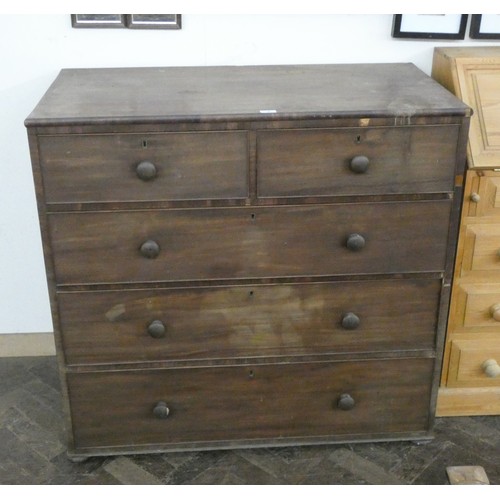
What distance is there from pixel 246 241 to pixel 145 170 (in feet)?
1.20

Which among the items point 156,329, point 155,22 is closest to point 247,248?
point 156,329

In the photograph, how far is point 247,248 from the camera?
2111 mm

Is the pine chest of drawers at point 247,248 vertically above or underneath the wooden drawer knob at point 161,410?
above

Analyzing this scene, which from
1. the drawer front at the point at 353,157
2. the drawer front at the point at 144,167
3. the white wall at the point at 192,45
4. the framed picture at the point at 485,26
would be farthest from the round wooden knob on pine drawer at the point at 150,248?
the framed picture at the point at 485,26

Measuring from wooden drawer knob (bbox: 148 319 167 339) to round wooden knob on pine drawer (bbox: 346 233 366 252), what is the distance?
0.62m

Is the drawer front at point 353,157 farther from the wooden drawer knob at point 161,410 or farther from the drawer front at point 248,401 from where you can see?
the wooden drawer knob at point 161,410

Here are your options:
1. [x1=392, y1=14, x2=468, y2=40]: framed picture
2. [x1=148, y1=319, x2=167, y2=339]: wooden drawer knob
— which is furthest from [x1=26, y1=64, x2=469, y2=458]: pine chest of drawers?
[x1=392, y1=14, x2=468, y2=40]: framed picture

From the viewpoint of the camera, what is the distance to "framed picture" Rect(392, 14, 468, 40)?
244 cm

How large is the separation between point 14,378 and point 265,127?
1544 millimetres

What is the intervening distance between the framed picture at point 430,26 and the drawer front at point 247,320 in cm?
88

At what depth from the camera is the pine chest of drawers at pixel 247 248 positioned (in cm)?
197

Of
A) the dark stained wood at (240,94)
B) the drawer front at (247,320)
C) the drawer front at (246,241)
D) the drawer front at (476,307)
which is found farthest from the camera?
the drawer front at (476,307)

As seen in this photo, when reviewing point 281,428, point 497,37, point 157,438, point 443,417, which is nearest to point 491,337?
point 443,417

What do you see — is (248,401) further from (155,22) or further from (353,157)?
(155,22)
